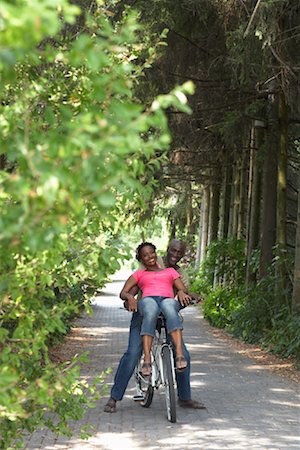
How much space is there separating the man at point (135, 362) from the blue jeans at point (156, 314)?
0.75 ft

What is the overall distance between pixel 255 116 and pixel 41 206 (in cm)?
1678

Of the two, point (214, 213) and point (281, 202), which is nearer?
point (281, 202)

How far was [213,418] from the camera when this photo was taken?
9.26 m

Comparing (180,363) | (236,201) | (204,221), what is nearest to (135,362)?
(180,363)

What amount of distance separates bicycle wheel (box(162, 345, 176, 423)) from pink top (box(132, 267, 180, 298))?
1.75ft

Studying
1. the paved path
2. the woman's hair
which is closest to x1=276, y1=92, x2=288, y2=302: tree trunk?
the paved path

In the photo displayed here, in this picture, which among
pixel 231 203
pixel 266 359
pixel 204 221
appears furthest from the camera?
pixel 204 221

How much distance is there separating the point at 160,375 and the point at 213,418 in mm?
662

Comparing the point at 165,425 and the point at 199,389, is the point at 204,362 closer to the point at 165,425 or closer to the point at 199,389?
the point at 199,389

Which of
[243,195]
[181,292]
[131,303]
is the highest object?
[243,195]

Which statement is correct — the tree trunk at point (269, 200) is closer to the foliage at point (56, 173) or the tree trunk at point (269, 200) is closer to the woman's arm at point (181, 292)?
the woman's arm at point (181, 292)

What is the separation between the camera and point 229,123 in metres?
18.5

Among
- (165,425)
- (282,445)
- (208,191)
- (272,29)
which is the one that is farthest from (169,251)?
(208,191)

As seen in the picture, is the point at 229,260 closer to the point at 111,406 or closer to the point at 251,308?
the point at 251,308
